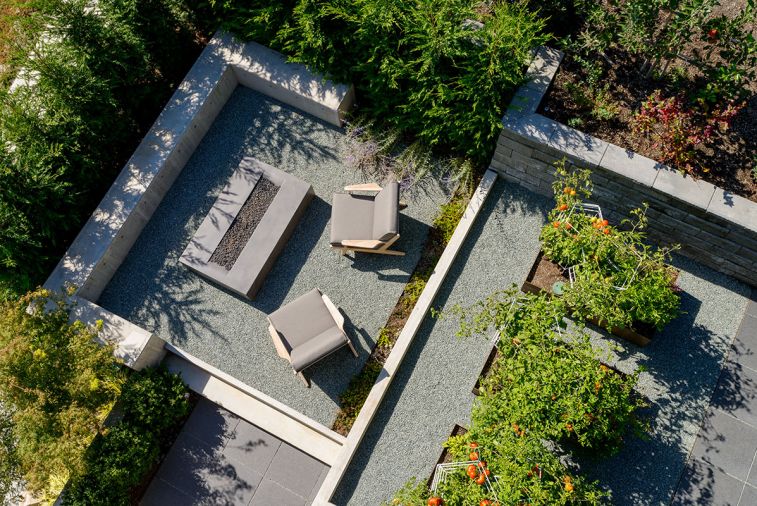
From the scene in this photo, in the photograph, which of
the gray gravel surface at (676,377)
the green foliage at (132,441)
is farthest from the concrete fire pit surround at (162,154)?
the gray gravel surface at (676,377)

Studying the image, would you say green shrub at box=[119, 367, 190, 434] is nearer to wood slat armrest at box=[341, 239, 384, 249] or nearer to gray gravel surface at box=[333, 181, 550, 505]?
gray gravel surface at box=[333, 181, 550, 505]

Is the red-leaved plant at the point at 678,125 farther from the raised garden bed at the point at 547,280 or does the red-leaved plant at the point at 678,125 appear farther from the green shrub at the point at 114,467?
the green shrub at the point at 114,467

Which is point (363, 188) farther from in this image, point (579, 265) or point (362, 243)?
point (579, 265)

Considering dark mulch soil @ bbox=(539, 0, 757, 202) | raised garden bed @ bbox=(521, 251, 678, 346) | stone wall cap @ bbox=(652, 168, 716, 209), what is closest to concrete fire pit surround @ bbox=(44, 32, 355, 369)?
dark mulch soil @ bbox=(539, 0, 757, 202)

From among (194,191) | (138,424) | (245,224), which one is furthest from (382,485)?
(194,191)

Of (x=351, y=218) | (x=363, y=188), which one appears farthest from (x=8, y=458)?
(x=363, y=188)

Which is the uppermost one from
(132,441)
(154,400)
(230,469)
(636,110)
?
(636,110)
